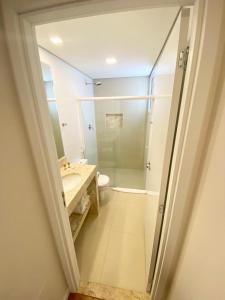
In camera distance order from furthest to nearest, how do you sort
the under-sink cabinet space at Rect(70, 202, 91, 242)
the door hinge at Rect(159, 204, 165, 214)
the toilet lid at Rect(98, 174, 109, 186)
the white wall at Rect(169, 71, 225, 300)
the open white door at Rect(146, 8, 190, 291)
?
the toilet lid at Rect(98, 174, 109, 186), the under-sink cabinet space at Rect(70, 202, 91, 242), the door hinge at Rect(159, 204, 165, 214), the open white door at Rect(146, 8, 190, 291), the white wall at Rect(169, 71, 225, 300)

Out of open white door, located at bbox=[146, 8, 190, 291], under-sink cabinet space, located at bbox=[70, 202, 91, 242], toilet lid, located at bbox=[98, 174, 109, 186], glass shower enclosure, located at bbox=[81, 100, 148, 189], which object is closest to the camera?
open white door, located at bbox=[146, 8, 190, 291]

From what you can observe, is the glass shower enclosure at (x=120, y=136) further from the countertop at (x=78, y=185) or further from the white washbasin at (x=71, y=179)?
the white washbasin at (x=71, y=179)

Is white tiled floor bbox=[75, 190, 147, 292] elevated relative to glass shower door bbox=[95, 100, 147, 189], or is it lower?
lower

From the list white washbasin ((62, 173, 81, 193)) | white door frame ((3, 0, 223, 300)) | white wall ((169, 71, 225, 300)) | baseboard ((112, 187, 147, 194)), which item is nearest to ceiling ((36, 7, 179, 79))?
white door frame ((3, 0, 223, 300))

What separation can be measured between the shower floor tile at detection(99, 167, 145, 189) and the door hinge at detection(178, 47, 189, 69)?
2.50 metres

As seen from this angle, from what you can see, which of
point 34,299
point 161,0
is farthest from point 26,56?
point 34,299

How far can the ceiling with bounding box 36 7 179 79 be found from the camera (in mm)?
1016

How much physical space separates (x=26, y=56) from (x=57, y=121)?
125 centimetres

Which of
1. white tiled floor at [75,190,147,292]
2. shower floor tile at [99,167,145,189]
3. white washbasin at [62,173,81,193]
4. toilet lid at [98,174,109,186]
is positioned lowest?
white tiled floor at [75,190,147,292]

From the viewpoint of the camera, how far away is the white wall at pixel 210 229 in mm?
506

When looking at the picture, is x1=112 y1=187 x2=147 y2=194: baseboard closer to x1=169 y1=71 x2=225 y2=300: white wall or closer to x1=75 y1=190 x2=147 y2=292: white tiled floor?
x1=75 y1=190 x2=147 y2=292: white tiled floor

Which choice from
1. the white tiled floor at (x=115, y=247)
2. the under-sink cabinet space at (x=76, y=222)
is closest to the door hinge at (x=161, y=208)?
the white tiled floor at (x=115, y=247)

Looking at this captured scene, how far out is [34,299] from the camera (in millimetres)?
854

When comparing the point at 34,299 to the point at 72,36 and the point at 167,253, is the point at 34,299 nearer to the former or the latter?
the point at 167,253
